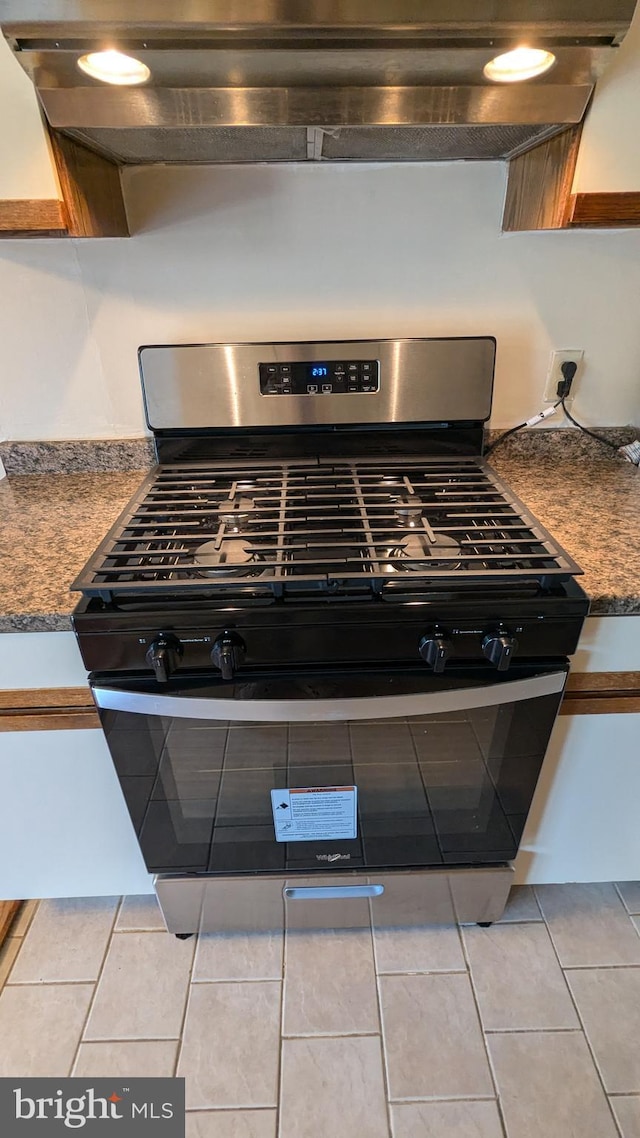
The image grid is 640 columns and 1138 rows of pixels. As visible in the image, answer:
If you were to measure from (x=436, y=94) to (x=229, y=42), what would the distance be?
306 mm

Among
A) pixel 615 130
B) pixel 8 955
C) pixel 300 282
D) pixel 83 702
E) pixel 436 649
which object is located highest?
pixel 615 130

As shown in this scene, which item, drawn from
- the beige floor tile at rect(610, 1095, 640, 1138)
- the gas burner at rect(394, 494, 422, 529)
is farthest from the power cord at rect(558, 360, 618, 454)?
the beige floor tile at rect(610, 1095, 640, 1138)

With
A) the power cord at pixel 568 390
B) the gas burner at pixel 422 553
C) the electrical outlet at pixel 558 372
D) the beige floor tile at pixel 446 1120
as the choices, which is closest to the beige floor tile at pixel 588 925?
the beige floor tile at pixel 446 1120

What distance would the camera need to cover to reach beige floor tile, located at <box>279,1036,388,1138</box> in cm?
99

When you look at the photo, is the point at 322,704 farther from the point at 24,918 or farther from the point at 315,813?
the point at 24,918

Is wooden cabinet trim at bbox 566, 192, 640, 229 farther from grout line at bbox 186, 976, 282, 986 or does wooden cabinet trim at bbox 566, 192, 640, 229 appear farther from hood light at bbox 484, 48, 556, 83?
grout line at bbox 186, 976, 282, 986

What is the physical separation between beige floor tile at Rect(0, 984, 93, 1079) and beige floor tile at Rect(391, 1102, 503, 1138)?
63cm

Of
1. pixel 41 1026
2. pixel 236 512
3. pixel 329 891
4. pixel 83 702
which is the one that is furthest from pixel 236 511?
pixel 41 1026

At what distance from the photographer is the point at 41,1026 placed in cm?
113

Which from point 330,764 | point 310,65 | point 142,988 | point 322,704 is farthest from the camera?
point 142,988

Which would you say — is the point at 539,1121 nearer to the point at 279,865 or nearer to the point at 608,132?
the point at 279,865

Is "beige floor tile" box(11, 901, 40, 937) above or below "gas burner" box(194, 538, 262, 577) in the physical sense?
below

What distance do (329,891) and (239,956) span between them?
0.96 feet

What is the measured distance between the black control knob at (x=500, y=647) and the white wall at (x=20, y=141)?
960 mm
